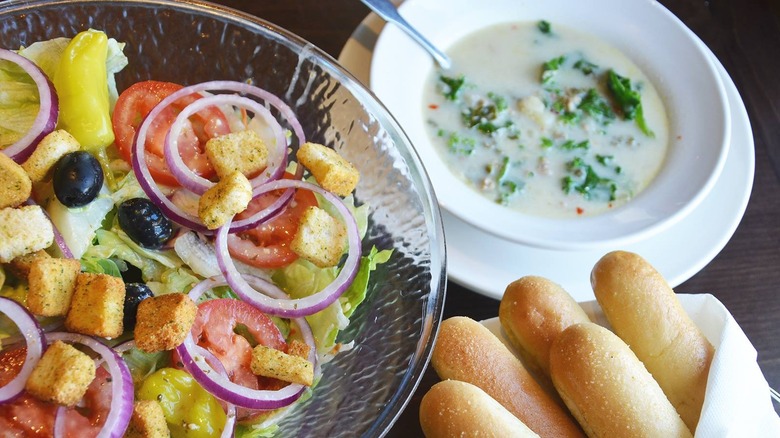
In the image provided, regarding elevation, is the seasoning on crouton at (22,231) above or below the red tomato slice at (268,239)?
above

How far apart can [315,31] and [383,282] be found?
44.8 inches

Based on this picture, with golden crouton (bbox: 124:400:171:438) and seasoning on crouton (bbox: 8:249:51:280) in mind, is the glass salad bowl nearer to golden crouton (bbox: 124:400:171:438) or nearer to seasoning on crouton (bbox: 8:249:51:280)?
golden crouton (bbox: 124:400:171:438)

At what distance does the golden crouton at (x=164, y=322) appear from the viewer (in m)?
1.42

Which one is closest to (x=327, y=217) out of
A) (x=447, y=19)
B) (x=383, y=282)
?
(x=383, y=282)

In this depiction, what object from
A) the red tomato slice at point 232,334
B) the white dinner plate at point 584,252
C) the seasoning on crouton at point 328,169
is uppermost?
the seasoning on crouton at point 328,169

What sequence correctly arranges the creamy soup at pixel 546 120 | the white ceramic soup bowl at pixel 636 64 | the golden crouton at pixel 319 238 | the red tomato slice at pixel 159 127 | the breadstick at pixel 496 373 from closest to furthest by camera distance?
the breadstick at pixel 496 373 < the golden crouton at pixel 319 238 < the red tomato slice at pixel 159 127 < the white ceramic soup bowl at pixel 636 64 < the creamy soup at pixel 546 120

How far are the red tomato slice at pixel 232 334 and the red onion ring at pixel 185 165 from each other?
11.4 inches

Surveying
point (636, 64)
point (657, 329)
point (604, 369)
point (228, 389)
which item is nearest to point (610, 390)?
point (604, 369)

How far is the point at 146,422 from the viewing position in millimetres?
1372

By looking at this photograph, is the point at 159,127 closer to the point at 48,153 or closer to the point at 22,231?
the point at 48,153

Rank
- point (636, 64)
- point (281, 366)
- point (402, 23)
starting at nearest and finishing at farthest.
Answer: point (281, 366) < point (402, 23) < point (636, 64)

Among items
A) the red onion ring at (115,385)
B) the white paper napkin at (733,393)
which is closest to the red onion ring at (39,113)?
the red onion ring at (115,385)

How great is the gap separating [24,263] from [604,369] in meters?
1.16

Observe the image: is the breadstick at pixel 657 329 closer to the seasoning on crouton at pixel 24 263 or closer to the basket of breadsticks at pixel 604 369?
the basket of breadsticks at pixel 604 369
